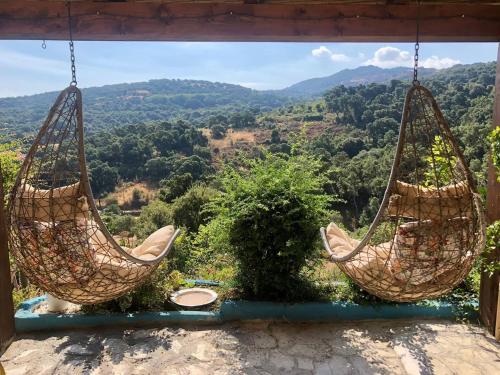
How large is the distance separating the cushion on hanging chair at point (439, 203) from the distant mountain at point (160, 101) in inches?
674

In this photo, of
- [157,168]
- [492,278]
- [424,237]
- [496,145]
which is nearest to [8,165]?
[424,237]

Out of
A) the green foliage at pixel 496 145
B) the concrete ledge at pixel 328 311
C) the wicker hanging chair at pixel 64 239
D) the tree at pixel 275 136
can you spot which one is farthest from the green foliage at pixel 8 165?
the tree at pixel 275 136

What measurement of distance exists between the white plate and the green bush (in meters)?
0.28

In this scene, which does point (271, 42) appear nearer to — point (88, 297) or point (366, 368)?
point (88, 297)

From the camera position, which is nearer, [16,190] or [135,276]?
[16,190]

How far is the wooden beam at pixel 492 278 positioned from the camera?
254 centimetres

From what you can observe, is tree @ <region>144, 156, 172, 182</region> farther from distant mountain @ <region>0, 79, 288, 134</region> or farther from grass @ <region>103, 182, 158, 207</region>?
distant mountain @ <region>0, 79, 288, 134</region>

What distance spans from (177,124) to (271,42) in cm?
1960

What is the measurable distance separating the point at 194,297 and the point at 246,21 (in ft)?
6.48

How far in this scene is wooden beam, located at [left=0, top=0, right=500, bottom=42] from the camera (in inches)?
88.2

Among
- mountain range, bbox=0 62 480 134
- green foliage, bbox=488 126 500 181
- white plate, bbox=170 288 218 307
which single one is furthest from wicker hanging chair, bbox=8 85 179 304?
mountain range, bbox=0 62 480 134

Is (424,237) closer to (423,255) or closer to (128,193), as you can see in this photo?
(423,255)

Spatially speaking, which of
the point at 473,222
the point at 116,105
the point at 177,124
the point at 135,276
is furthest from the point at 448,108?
the point at 116,105

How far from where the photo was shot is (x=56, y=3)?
88.5 inches
